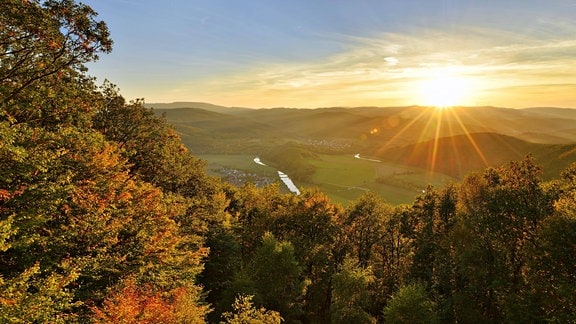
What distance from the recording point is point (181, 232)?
43188 mm

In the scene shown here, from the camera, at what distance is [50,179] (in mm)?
23469

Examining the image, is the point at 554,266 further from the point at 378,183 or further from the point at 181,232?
the point at 378,183

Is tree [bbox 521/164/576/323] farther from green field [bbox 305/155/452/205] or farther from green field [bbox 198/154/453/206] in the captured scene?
green field [bbox 305/155/452/205]

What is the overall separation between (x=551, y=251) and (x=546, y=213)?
7.83 meters

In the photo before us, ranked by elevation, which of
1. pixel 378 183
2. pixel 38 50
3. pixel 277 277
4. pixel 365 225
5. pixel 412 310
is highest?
pixel 38 50

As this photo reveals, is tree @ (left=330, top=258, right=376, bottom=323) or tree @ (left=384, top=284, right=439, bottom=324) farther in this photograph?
tree @ (left=330, top=258, right=376, bottom=323)

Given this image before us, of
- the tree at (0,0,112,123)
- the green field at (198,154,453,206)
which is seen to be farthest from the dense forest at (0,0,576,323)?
the green field at (198,154,453,206)

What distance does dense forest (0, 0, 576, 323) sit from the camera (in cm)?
2180

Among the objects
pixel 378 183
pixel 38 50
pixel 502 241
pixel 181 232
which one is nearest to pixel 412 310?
pixel 502 241

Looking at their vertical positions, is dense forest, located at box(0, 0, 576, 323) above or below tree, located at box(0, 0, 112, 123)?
below

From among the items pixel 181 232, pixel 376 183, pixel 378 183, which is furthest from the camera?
pixel 378 183

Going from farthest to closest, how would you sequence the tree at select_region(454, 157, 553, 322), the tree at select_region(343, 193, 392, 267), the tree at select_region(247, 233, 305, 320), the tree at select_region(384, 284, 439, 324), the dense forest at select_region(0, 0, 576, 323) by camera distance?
the tree at select_region(343, 193, 392, 267) → the tree at select_region(247, 233, 305, 320) → the tree at select_region(454, 157, 553, 322) → the tree at select_region(384, 284, 439, 324) → the dense forest at select_region(0, 0, 576, 323)

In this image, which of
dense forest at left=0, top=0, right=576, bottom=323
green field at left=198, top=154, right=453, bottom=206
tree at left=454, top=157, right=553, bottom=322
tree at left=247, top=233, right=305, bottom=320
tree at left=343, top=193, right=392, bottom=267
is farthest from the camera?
green field at left=198, top=154, right=453, bottom=206

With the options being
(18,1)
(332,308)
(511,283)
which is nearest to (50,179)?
(18,1)
